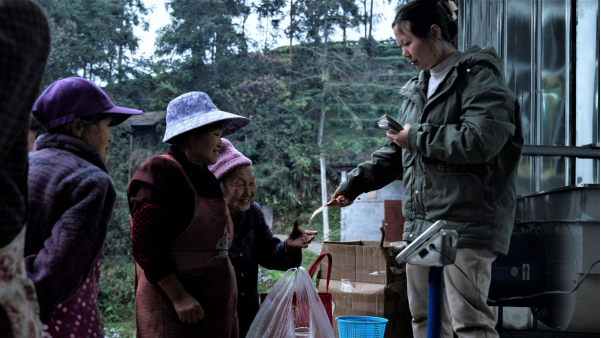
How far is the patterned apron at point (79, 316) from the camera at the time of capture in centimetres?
145

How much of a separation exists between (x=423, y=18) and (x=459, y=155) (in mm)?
534

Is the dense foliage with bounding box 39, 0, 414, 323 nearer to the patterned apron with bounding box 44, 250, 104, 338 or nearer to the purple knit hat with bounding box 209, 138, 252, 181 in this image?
the purple knit hat with bounding box 209, 138, 252, 181

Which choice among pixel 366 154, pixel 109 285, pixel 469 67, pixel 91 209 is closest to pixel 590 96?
pixel 469 67

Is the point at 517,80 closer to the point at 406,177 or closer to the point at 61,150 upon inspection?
the point at 406,177

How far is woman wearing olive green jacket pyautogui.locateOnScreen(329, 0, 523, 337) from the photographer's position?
1979mm

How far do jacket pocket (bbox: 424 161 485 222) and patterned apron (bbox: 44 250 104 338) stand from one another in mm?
1096

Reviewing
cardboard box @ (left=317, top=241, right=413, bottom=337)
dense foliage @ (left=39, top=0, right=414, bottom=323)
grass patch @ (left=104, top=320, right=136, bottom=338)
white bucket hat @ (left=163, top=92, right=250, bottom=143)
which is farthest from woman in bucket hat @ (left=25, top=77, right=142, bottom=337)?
dense foliage @ (left=39, top=0, right=414, bottom=323)

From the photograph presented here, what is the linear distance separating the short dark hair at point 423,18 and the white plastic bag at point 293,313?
3.41 feet

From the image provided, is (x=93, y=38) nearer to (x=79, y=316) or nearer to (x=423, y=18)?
(x=423, y=18)

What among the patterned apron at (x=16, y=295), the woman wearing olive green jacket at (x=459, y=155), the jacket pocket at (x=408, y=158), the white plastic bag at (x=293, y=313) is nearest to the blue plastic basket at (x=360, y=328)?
the white plastic bag at (x=293, y=313)

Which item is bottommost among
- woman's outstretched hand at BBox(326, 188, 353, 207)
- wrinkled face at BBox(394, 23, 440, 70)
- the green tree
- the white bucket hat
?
woman's outstretched hand at BBox(326, 188, 353, 207)

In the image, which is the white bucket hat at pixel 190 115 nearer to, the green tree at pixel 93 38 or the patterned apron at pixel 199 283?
the patterned apron at pixel 199 283

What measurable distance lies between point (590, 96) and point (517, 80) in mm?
870

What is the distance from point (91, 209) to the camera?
1.38 metres
